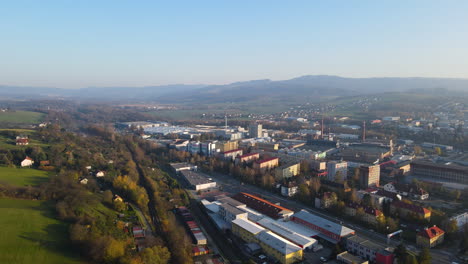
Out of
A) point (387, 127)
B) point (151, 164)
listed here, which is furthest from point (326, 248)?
point (387, 127)

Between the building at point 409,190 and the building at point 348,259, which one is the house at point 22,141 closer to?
the building at point 348,259

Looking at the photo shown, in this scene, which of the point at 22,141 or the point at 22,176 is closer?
the point at 22,176

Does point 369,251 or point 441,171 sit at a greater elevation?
point 369,251

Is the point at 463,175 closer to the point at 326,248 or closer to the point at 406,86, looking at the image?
the point at 326,248

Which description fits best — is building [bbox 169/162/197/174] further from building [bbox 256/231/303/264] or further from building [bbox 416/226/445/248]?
building [bbox 416/226/445/248]

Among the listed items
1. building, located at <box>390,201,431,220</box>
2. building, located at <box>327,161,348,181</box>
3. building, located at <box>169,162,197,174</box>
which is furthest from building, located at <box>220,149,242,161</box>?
building, located at <box>390,201,431,220</box>

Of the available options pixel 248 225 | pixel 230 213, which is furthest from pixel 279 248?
pixel 230 213

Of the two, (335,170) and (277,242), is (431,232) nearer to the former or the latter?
(277,242)
